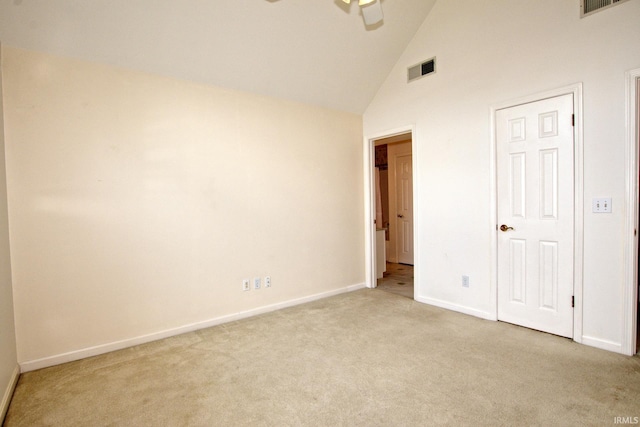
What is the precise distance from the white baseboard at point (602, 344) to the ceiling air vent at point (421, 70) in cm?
298

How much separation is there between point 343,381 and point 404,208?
4.77m

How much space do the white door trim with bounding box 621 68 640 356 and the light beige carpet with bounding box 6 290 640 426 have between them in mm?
242

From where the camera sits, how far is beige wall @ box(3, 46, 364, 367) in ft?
8.18

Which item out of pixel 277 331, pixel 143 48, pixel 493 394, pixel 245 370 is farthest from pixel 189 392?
pixel 143 48

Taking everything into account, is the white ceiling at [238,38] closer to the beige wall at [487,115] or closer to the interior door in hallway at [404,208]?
the beige wall at [487,115]

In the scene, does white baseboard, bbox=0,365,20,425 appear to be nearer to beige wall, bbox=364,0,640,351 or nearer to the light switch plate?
beige wall, bbox=364,0,640,351

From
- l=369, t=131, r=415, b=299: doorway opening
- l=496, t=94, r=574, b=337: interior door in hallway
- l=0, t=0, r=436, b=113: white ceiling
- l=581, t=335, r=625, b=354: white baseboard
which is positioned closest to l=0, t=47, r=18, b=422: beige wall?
l=0, t=0, r=436, b=113: white ceiling

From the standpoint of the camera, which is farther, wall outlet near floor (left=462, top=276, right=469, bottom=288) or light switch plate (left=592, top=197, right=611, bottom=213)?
wall outlet near floor (left=462, top=276, right=469, bottom=288)

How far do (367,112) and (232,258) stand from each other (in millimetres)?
2712

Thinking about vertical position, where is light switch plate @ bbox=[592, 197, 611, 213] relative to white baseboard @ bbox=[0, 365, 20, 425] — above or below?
above

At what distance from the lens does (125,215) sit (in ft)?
9.34

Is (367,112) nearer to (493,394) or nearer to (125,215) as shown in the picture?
(125,215)

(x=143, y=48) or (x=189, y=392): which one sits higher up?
(x=143, y=48)

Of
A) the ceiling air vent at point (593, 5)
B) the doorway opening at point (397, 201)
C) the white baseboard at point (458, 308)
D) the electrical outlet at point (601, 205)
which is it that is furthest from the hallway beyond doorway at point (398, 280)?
the ceiling air vent at point (593, 5)
